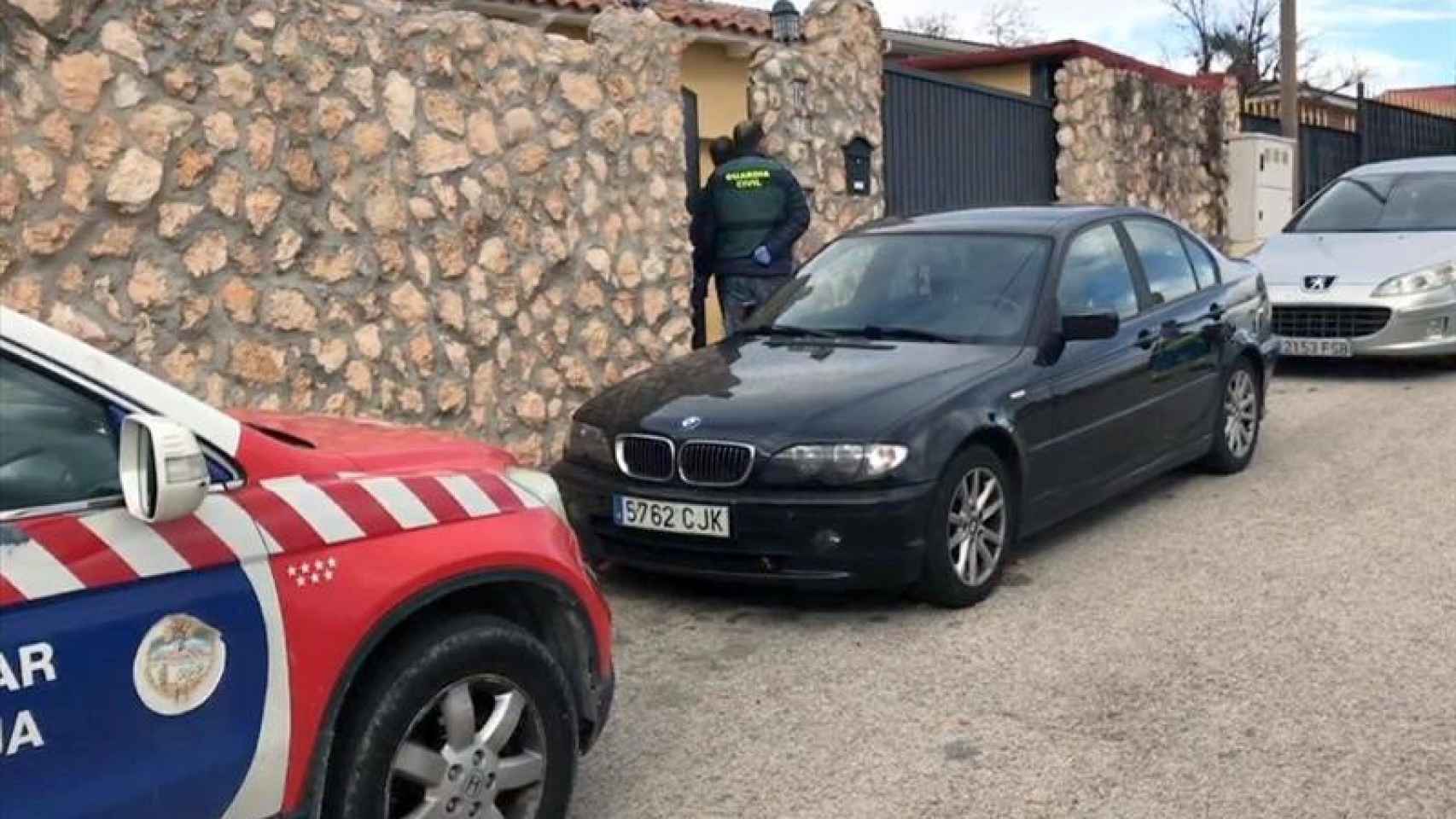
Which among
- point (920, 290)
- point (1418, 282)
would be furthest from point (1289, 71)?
point (920, 290)

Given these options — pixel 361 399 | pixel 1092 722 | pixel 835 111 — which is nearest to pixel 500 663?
pixel 1092 722

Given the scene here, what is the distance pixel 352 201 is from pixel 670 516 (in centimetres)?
253

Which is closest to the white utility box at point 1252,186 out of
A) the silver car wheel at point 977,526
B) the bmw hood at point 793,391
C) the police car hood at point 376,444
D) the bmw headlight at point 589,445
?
the bmw hood at point 793,391

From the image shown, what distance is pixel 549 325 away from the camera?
8266 mm

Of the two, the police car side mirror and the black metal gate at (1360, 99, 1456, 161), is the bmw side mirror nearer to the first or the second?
the police car side mirror

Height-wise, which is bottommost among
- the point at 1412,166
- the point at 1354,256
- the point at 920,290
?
the point at 1354,256

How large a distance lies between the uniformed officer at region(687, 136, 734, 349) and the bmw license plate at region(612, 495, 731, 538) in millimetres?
3807

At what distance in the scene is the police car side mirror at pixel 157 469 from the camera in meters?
2.70

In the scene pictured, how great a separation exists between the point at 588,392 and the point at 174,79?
298 cm

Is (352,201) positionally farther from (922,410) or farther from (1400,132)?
(1400,132)

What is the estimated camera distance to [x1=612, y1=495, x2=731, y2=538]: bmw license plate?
5.63 m

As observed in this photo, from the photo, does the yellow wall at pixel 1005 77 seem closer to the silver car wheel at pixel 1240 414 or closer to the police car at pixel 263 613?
the silver car wheel at pixel 1240 414

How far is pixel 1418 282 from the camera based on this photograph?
11.2m

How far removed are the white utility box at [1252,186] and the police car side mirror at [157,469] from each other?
55.5 ft
